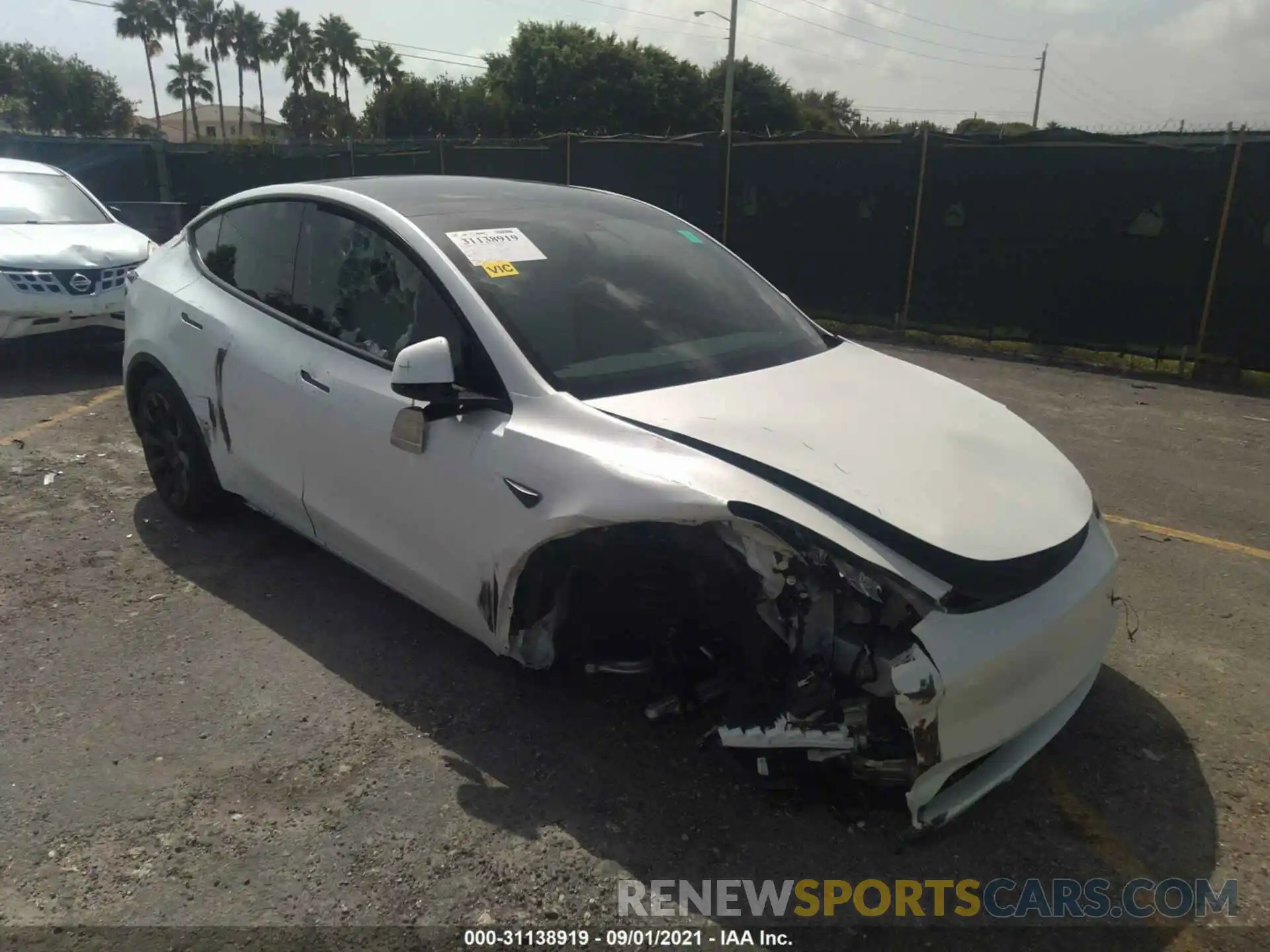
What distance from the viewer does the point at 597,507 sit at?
2576 mm

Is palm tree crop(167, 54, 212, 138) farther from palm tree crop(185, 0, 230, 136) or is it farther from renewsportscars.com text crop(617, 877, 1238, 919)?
renewsportscars.com text crop(617, 877, 1238, 919)

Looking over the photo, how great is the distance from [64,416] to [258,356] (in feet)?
12.1

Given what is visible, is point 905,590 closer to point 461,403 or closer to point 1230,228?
point 461,403

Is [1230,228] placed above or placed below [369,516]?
above

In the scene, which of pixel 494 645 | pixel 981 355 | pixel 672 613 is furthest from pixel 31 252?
pixel 981 355

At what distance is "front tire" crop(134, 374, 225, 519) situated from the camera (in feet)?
14.1

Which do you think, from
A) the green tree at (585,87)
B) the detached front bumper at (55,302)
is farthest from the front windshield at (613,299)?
the green tree at (585,87)

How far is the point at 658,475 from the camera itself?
253 centimetres

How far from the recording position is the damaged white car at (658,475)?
7.87ft

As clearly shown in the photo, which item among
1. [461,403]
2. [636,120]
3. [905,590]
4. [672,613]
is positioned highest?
[636,120]

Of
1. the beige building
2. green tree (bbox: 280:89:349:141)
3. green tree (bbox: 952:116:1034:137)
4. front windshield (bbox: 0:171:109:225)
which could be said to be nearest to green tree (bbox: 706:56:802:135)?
green tree (bbox: 952:116:1034:137)

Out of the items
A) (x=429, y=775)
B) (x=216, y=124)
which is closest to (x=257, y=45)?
(x=216, y=124)

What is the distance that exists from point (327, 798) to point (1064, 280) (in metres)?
9.27

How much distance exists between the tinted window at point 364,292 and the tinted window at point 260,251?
90 mm
